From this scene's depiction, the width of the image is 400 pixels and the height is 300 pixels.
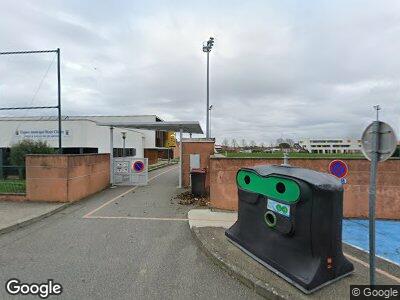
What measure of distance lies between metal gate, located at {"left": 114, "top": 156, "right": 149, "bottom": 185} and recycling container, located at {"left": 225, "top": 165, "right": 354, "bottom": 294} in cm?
1086

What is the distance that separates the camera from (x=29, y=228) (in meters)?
7.03

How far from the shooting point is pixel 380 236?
24.1ft

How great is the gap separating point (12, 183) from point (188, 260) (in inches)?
312

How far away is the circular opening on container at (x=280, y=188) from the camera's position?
427cm

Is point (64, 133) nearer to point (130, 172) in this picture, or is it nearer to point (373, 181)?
point (130, 172)

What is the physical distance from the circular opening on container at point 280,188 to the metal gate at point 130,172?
11.3 m

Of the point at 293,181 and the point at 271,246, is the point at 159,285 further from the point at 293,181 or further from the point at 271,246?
the point at 293,181

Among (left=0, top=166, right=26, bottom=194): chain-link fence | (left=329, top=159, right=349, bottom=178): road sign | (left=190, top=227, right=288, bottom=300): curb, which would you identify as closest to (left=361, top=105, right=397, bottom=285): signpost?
(left=190, top=227, right=288, bottom=300): curb

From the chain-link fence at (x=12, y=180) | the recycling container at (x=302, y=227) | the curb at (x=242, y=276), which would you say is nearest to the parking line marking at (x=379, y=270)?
Answer: the recycling container at (x=302, y=227)

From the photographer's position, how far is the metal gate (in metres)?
Answer: 14.9

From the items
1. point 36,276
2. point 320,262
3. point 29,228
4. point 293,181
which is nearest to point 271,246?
point 320,262

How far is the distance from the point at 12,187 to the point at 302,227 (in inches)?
384

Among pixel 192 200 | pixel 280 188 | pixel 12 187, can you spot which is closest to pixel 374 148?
pixel 280 188

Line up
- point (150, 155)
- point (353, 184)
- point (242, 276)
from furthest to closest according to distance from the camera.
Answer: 1. point (150, 155)
2. point (353, 184)
3. point (242, 276)
